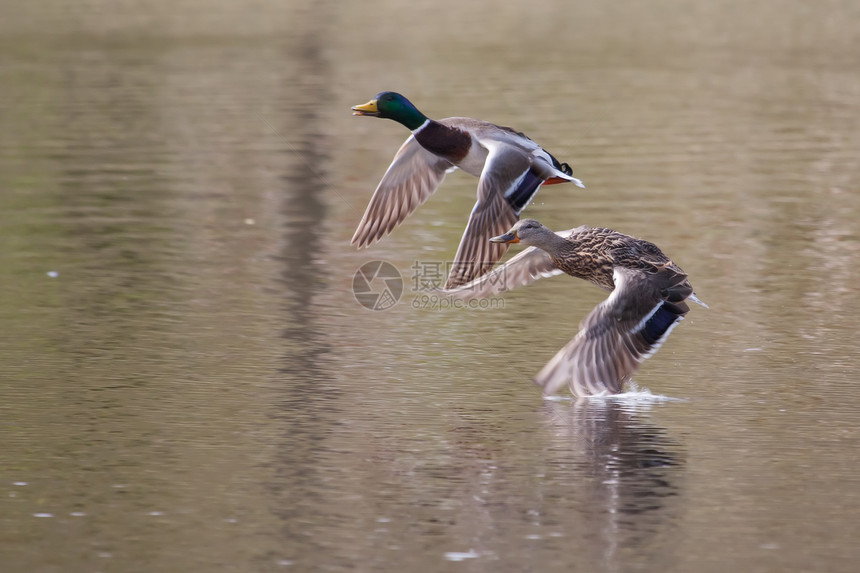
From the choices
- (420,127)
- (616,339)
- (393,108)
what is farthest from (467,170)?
(616,339)

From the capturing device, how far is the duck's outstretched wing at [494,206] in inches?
409

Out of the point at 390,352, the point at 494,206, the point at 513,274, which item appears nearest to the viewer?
the point at 494,206

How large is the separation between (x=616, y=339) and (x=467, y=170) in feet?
8.71

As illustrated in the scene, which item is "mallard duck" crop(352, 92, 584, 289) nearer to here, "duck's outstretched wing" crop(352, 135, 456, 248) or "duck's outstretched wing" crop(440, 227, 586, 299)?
"duck's outstretched wing" crop(352, 135, 456, 248)

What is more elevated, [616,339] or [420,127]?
[420,127]

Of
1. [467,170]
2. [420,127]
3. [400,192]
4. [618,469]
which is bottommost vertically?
[618,469]

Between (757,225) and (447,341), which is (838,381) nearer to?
(447,341)

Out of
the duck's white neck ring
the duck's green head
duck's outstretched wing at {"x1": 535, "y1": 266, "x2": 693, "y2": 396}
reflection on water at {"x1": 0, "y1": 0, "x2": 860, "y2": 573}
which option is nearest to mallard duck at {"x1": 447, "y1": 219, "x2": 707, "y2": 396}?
duck's outstretched wing at {"x1": 535, "y1": 266, "x2": 693, "y2": 396}

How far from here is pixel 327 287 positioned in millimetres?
13211

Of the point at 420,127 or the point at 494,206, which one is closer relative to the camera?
the point at 494,206

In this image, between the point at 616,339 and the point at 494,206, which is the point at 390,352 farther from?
the point at 616,339

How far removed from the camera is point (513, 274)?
427 inches

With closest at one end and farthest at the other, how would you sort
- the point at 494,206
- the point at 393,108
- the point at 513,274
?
1. the point at 494,206
2. the point at 513,274
3. the point at 393,108

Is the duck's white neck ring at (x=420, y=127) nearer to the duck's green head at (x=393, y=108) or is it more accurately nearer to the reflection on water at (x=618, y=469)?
the duck's green head at (x=393, y=108)
